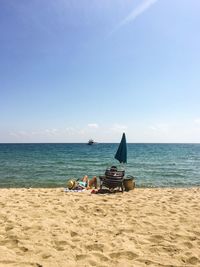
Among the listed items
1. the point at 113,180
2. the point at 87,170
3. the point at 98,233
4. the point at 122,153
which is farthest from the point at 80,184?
the point at 87,170

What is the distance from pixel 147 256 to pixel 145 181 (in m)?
15.3

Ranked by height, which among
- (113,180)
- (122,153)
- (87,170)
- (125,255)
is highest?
(122,153)

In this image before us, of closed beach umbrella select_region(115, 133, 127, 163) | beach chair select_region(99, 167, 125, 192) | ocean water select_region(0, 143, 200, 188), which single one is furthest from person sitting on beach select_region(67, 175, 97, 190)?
ocean water select_region(0, 143, 200, 188)

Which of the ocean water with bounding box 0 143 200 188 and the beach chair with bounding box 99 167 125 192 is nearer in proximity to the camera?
the beach chair with bounding box 99 167 125 192

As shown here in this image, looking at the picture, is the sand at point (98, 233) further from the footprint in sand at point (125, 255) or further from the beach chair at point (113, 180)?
the beach chair at point (113, 180)

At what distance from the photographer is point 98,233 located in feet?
21.6

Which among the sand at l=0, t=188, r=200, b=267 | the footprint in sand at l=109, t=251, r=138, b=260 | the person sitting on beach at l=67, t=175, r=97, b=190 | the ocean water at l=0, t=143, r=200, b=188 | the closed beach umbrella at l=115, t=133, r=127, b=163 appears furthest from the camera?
the ocean water at l=0, t=143, r=200, b=188

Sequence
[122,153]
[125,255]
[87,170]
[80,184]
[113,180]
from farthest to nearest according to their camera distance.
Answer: [87,170] → [122,153] → [80,184] → [113,180] → [125,255]

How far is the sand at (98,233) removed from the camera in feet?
16.9

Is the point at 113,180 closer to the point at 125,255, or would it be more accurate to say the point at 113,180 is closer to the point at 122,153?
the point at 122,153

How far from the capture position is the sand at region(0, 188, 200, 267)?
5.14 meters

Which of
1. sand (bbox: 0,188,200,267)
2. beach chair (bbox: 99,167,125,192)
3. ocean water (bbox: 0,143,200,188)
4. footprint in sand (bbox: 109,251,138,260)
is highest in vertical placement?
beach chair (bbox: 99,167,125,192)

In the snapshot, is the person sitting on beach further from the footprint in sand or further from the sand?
the footprint in sand

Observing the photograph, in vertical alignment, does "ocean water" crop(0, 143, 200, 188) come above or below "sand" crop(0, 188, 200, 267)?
below
